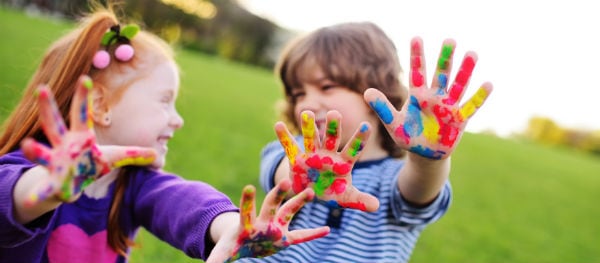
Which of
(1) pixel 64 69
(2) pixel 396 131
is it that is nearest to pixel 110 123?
(1) pixel 64 69

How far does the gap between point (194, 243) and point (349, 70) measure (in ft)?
3.33

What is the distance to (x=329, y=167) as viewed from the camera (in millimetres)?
1403

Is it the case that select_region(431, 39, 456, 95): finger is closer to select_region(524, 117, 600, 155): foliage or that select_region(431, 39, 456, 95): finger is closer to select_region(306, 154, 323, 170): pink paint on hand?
select_region(306, 154, 323, 170): pink paint on hand

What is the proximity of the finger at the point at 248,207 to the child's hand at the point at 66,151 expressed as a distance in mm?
323

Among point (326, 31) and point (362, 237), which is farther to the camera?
point (326, 31)

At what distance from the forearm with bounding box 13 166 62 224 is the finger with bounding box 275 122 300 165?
0.56 metres

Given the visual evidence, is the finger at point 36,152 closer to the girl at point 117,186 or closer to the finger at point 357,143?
the girl at point 117,186

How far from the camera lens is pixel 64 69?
5.76ft

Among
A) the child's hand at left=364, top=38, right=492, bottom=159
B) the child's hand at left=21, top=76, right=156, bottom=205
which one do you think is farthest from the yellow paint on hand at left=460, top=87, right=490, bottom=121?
the child's hand at left=21, top=76, right=156, bottom=205

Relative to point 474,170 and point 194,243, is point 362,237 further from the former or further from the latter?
point 474,170

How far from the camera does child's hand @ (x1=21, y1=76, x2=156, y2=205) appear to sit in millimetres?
1085

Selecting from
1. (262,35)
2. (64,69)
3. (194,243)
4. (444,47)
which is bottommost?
(262,35)

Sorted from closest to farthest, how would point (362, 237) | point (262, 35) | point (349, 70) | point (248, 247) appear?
point (248, 247), point (362, 237), point (349, 70), point (262, 35)

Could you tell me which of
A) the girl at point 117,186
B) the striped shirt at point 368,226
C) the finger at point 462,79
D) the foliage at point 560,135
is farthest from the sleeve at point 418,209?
the foliage at point 560,135
